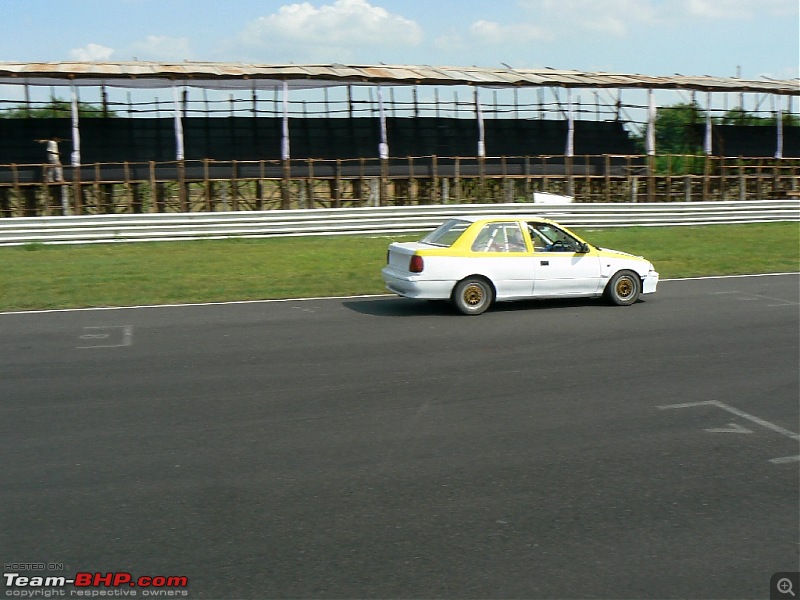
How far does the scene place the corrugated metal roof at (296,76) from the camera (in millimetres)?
26125

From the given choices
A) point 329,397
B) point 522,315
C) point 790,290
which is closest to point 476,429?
point 329,397

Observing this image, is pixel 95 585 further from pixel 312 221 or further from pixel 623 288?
pixel 312 221

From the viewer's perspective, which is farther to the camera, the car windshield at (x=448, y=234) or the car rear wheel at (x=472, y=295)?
the car windshield at (x=448, y=234)

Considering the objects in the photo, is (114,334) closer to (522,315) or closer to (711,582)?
(522,315)

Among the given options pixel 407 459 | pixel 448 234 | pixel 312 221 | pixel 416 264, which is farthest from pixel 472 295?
pixel 312 221

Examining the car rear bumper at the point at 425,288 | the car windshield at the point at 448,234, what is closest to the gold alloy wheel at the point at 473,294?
the car rear bumper at the point at 425,288

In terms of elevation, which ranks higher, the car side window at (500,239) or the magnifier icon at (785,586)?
the car side window at (500,239)

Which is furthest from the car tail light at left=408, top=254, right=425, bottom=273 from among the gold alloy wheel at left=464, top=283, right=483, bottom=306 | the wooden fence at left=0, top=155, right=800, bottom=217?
the wooden fence at left=0, top=155, right=800, bottom=217

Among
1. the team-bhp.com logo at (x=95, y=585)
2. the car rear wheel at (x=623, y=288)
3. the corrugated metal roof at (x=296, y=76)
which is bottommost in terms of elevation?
the team-bhp.com logo at (x=95, y=585)

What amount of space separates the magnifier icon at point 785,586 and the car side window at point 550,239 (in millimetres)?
8591

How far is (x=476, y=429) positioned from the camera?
6.93 meters

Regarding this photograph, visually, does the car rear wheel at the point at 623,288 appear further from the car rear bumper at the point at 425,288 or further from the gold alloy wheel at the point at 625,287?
the car rear bumper at the point at 425,288

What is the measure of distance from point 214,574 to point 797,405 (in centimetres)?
544

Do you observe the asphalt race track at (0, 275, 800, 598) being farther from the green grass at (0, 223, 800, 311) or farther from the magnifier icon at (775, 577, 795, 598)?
the green grass at (0, 223, 800, 311)
